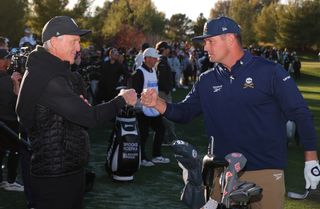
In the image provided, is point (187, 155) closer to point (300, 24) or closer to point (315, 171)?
point (315, 171)

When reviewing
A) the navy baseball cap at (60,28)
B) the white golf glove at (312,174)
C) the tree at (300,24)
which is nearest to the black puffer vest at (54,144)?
the navy baseball cap at (60,28)

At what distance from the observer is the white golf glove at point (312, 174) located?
12.2ft

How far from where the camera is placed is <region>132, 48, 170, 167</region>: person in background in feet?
31.4

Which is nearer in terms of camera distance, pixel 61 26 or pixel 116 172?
pixel 61 26

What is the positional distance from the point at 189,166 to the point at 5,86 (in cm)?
417

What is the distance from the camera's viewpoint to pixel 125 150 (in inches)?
331

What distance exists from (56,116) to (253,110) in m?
1.47

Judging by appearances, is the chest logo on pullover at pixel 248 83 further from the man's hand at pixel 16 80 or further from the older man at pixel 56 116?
the man's hand at pixel 16 80

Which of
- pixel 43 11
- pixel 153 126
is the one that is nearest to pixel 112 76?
pixel 153 126

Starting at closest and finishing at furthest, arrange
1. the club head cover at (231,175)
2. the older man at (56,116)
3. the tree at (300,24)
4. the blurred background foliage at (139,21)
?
the club head cover at (231,175), the older man at (56,116), the blurred background foliage at (139,21), the tree at (300,24)

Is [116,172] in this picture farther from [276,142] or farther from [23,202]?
[276,142]

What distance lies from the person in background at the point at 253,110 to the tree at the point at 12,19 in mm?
35873

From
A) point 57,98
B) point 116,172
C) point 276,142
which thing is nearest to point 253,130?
point 276,142

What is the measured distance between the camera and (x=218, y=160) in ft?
11.0
